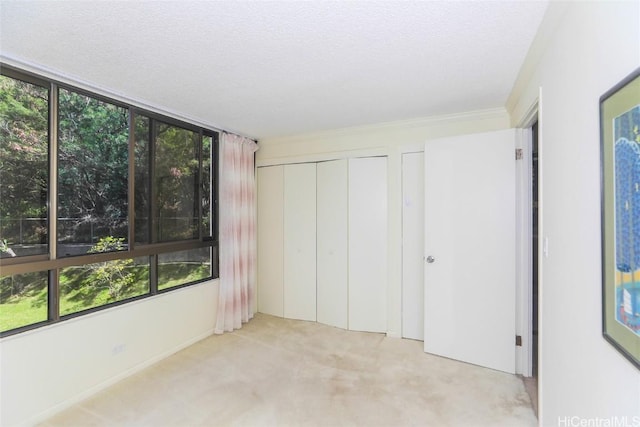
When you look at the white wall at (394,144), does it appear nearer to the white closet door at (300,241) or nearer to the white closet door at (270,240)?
the white closet door at (300,241)

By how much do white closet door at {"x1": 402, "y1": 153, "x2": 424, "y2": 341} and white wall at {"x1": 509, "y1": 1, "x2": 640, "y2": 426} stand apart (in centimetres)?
137

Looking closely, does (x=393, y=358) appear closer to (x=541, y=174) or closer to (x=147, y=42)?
(x=541, y=174)

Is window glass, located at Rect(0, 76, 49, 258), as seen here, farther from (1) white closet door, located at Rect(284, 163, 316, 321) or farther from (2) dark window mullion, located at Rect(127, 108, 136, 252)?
(1) white closet door, located at Rect(284, 163, 316, 321)

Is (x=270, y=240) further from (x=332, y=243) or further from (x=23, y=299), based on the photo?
(x=23, y=299)

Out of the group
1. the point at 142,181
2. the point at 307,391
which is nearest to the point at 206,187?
the point at 142,181

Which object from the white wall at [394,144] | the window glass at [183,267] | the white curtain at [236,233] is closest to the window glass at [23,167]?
the window glass at [183,267]

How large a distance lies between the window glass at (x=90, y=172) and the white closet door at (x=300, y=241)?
1.82 metres

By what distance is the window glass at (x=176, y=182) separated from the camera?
2850mm

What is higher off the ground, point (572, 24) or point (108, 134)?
point (572, 24)

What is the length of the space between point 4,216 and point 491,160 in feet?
11.8

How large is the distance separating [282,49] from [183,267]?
7.82 ft

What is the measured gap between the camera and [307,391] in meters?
2.22

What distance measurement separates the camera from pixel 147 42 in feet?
5.51

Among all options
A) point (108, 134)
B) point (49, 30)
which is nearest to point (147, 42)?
point (49, 30)
